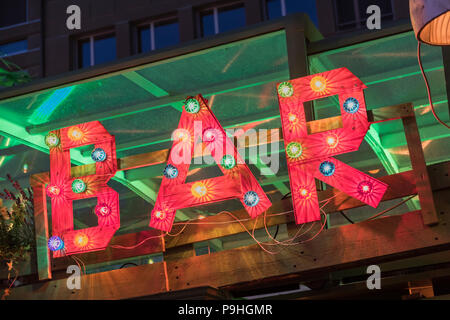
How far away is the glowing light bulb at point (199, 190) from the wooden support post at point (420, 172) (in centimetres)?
162

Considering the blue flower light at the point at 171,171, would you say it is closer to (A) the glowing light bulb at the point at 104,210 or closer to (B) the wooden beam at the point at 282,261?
(A) the glowing light bulb at the point at 104,210

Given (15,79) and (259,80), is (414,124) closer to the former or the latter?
(259,80)

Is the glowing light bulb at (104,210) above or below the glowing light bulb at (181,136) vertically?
below

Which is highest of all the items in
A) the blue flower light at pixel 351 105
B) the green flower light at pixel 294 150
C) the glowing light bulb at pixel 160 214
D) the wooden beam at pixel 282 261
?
the blue flower light at pixel 351 105

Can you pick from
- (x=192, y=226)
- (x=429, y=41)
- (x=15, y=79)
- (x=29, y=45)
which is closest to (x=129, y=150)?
(x=192, y=226)

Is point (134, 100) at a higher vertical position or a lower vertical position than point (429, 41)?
higher

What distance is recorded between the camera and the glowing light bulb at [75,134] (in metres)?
6.48

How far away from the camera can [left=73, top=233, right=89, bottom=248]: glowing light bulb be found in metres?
6.07

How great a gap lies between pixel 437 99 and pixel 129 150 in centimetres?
333

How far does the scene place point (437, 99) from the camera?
6.88m

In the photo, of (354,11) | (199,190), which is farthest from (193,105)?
(354,11)

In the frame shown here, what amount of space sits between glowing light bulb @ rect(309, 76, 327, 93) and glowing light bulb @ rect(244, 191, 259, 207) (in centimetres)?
96

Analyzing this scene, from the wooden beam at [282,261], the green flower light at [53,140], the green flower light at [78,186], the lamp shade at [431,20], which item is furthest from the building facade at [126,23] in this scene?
the lamp shade at [431,20]

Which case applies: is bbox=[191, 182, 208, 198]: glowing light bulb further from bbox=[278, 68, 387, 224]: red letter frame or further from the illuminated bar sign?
bbox=[278, 68, 387, 224]: red letter frame
